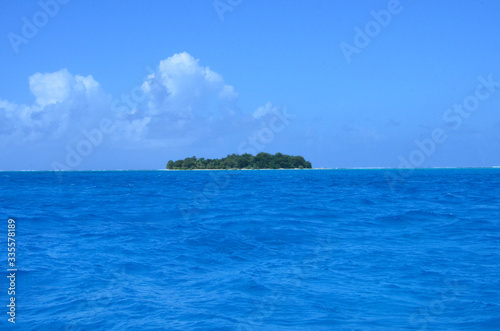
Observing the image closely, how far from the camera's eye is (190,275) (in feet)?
35.9

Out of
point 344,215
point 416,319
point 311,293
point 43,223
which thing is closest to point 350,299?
point 311,293

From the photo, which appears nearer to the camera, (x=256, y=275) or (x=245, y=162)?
(x=256, y=275)

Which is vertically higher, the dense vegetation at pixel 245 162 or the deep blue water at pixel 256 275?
the dense vegetation at pixel 245 162

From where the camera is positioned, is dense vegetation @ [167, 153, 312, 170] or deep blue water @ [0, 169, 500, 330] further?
dense vegetation @ [167, 153, 312, 170]

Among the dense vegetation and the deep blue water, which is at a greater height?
the dense vegetation

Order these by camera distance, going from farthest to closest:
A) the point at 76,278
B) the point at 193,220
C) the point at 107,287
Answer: the point at 193,220
the point at 76,278
the point at 107,287

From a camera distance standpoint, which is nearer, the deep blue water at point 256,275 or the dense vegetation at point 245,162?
the deep blue water at point 256,275

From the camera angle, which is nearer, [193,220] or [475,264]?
[475,264]

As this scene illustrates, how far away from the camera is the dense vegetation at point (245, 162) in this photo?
178625mm

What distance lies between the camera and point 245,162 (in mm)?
178875

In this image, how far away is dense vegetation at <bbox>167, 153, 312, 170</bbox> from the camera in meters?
179

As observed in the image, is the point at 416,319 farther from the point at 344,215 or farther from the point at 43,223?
the point at 43,223

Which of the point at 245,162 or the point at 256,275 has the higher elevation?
the point at 245,162

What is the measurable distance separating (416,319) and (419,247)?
22.7ft
